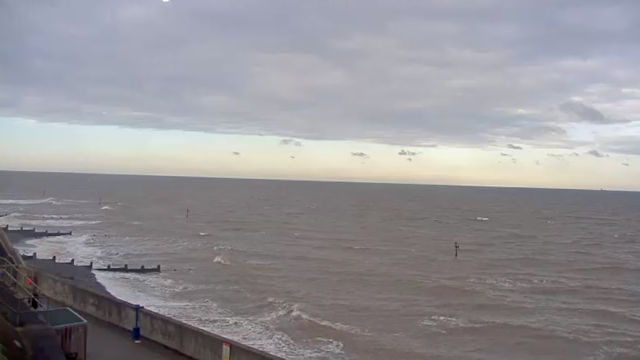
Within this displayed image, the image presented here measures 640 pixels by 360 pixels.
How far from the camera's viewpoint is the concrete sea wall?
12.8 m

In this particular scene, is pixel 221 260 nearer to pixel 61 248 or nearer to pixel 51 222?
pixel 61 248

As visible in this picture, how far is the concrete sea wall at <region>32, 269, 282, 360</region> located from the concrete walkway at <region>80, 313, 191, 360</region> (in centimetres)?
21

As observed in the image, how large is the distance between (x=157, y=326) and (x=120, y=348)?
1.01 meters

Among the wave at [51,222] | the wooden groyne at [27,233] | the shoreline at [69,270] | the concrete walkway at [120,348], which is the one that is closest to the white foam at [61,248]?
the wooden groyne at [27,233]

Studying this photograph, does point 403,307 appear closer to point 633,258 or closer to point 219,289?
point 219,289

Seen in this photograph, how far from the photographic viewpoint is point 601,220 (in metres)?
111

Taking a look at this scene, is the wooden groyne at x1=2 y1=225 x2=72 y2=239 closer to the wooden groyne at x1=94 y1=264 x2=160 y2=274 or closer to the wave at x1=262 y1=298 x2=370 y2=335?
the wooden groyne at x1=94 y1=264 x2=160 y2=274

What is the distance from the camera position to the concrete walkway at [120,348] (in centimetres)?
1332

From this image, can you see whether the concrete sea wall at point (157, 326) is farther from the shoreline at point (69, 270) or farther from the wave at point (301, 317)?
the shoreline at point (69, 270)

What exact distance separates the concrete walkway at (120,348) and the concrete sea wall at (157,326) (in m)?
0.21

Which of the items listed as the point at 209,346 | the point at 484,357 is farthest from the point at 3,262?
the point at 484,357

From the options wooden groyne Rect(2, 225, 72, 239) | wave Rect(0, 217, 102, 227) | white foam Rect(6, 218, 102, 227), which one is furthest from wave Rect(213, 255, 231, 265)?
white foam Rect(6, 218, 102, 227)

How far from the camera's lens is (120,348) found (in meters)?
13.9

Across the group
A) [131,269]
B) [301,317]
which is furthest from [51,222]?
[301,317]
